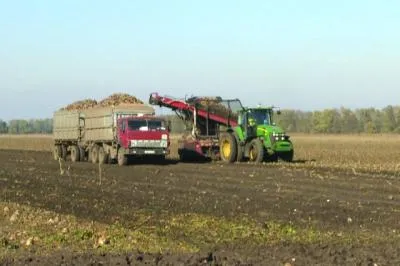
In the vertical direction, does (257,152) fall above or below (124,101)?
below

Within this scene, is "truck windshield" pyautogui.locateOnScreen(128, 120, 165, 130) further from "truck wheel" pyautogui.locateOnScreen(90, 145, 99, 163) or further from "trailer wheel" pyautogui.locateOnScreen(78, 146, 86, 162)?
"trailer wheel" pyautogui.locateOnScreen(78, 146, 86, 162)

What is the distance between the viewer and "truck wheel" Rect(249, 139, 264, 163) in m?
30.2

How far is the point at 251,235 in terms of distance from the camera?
11.3 meters

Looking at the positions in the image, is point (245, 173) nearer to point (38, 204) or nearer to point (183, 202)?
point (183, 202)

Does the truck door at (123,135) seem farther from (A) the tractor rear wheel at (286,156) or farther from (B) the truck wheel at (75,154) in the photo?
(A) the tractor rear wheel at (286,156)

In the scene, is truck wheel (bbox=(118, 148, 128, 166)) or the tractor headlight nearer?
the tractor headlight

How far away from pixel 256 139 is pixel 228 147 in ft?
5.34

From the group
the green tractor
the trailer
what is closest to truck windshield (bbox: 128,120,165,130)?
the trailer

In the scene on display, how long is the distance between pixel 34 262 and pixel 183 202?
24.9 ft

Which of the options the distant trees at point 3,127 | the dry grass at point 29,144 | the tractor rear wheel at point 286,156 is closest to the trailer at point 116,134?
the tractor rear wheel at point 286,156

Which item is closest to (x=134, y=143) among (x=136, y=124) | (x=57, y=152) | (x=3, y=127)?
(x=136, y=124)

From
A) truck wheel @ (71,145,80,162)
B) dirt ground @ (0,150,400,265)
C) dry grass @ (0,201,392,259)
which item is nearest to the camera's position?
dirt ground @ (0,150,400,265)

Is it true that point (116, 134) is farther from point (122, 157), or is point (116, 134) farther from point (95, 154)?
point (95, 154)

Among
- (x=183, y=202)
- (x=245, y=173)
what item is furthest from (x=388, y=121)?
(x=183, y=202)
